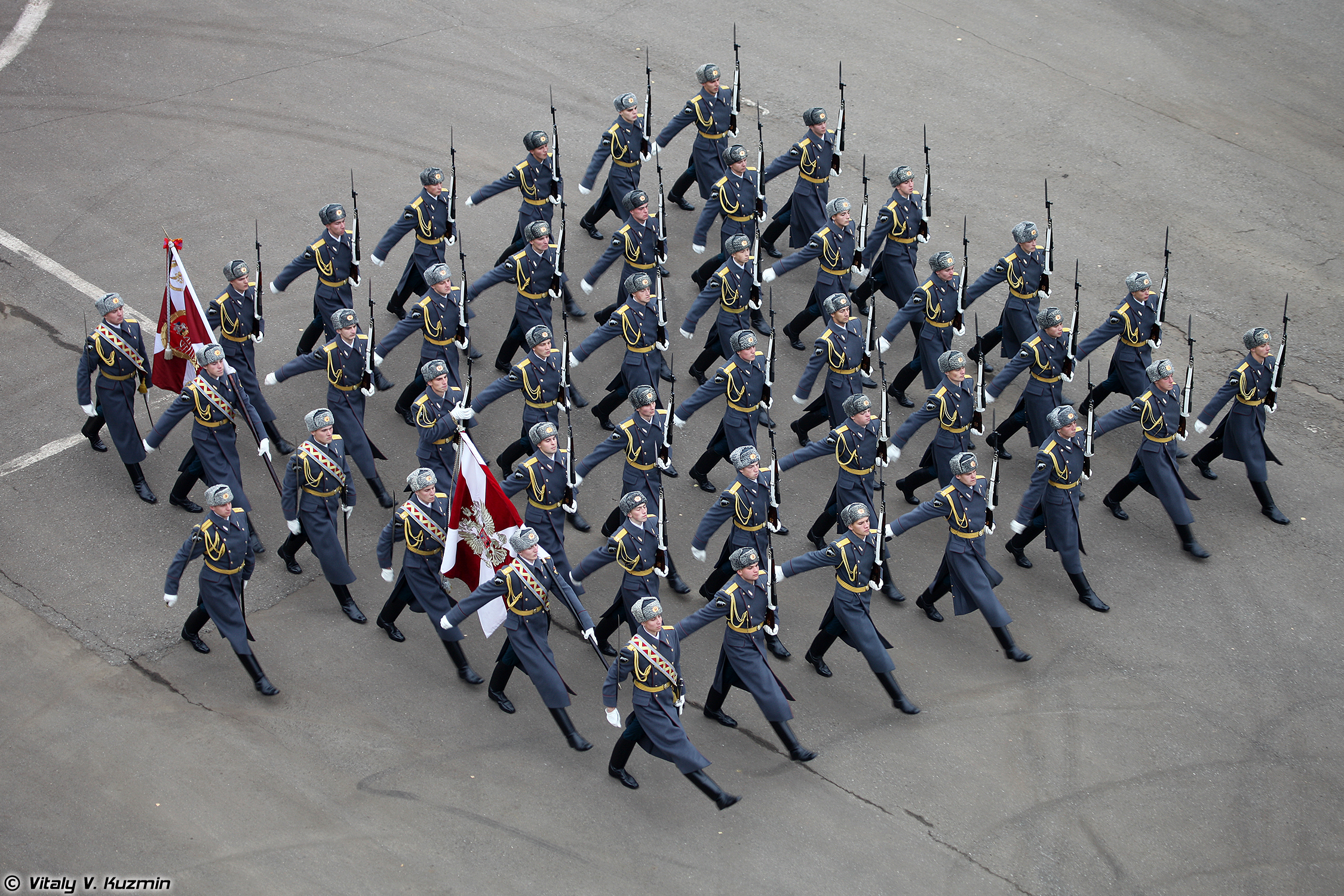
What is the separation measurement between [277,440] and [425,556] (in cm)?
354

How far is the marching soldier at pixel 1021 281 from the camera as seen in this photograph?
580 inches

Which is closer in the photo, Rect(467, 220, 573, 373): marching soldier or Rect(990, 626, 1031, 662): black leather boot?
Rect(990, 626, 1031, 662): black leather boot

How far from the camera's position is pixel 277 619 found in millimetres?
11883

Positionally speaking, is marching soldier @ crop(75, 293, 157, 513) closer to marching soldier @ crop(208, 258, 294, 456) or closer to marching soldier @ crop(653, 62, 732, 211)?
marching soldier @ crop(208, 258, 294, 456)

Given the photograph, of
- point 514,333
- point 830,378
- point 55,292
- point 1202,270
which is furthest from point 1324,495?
point 55,292

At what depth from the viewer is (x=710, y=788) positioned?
33.1 feet

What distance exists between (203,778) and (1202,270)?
13.3 m

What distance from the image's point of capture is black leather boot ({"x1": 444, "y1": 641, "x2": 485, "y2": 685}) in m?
11.2

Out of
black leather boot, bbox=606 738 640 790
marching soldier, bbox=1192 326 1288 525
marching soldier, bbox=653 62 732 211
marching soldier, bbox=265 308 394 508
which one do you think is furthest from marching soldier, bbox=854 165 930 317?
black leather boot, bbox=606 738 640 790

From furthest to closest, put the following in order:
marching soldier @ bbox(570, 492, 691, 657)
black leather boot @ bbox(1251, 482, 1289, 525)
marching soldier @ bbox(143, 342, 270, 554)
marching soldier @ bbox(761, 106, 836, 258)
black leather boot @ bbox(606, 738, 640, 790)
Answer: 1. marching soldier @ bbox(761, 106, 836, 258)
2. black leather boot @ bbox(1251, 482, 1289, 525)
3. marching soldier @ bbox(143, 342, 270, 554)
4. marching soldier @ bbox(570, 492, 691, 657)
5. black leather boot @ bbox(606, 738, 640, 790)

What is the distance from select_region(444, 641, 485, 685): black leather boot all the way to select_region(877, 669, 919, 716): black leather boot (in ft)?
11.1

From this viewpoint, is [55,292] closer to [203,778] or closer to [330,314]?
[330,314]

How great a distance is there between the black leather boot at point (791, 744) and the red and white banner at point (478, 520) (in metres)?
2.62

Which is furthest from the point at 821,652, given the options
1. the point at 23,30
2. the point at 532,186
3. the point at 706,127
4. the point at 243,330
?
the point at 23,30
